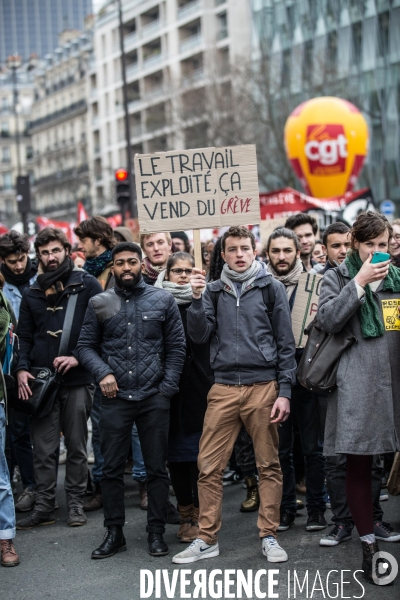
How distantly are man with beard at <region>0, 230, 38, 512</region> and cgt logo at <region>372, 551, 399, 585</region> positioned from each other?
10.5ft

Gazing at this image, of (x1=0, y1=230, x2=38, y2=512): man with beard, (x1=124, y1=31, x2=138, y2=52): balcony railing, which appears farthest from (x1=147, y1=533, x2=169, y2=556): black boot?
(x1=124, y1=31, x2=138, y2=52): balcony railing

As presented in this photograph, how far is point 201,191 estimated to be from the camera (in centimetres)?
609

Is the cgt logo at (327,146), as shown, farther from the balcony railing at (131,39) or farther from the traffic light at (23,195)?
the balcony railing at (131,39)

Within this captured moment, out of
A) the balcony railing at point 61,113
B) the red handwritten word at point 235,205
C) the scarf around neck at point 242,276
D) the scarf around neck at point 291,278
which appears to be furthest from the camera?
the balcony railing at point 61,113

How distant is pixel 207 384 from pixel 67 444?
1362 mm

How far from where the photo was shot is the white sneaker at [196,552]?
222 inches

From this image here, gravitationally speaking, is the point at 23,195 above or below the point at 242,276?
above

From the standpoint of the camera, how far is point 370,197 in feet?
48.5

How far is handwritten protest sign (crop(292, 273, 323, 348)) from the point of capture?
20.8 ft

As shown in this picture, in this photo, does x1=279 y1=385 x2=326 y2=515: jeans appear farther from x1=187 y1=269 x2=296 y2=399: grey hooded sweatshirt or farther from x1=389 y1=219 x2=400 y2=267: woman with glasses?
x1=389 y1=219 x2=400 y2=267: woman with glasses

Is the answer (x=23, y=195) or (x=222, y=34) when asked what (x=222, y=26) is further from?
(x=23, y=195)

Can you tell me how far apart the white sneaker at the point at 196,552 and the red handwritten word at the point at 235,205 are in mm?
2126

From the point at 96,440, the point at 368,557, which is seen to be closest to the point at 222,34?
the point at 96,440

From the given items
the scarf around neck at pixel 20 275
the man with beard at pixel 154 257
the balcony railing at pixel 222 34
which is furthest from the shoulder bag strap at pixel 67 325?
the balcony railing at pixel 222 34
